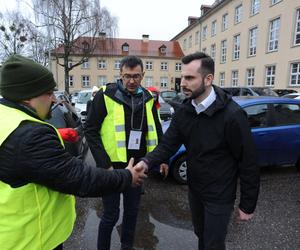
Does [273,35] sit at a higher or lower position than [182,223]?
higher

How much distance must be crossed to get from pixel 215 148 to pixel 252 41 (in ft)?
95.6

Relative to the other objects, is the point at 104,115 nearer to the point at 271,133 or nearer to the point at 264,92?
the point at 271,133

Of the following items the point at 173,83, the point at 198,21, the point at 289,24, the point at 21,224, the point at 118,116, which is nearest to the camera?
the point at 21,224

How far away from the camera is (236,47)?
31594mm

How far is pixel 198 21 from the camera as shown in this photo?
42094 millimetres

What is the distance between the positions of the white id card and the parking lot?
4.13 feet

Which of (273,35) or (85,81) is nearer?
(273,35)

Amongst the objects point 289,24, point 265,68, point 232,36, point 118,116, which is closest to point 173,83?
point 232,36

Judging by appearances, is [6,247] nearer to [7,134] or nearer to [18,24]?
[7,134]

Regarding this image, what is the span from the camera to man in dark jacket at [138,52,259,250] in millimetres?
2051

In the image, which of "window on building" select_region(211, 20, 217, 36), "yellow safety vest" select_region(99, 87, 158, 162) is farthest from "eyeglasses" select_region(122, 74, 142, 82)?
"window on building" select_region(211, 20, 217, 36)

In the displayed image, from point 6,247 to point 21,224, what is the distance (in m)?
0.14

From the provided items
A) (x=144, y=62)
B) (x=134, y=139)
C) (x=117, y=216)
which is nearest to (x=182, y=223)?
(x=117, y=216)

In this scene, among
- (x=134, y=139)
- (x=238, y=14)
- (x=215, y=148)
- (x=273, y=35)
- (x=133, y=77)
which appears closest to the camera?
(x=215, y=148)
